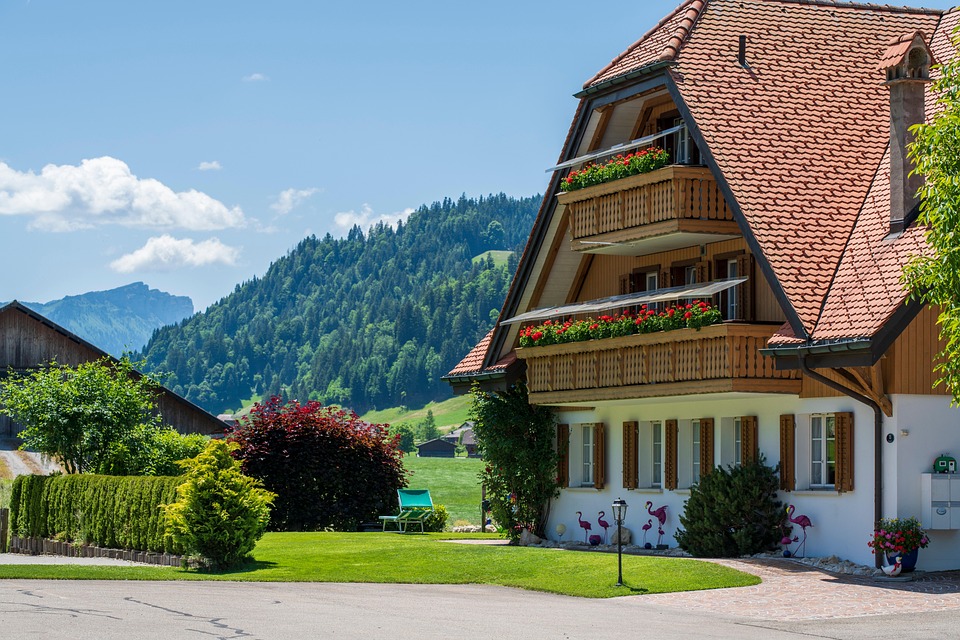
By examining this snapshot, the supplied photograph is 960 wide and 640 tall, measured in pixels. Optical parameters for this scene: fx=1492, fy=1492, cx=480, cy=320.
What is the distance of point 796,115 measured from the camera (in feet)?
94.2

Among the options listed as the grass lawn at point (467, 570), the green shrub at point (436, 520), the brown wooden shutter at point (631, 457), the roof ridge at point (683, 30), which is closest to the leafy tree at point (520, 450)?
the brown wooden shutter at point (631, 457)

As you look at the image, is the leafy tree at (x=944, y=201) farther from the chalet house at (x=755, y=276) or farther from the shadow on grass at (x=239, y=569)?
the shadow on grass at (x=239, y=569)

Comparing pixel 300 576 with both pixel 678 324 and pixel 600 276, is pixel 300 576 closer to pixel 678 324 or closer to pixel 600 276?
pixel 678 324

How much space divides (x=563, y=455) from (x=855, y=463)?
10.1m

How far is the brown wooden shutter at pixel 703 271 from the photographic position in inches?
1155

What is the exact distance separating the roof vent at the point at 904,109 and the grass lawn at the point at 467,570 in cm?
696

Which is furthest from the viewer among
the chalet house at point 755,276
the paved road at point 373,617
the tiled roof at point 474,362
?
the tiled roof at point 474,362

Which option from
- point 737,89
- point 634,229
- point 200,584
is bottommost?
point 200,584

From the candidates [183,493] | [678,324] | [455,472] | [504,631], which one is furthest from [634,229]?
[455,472]

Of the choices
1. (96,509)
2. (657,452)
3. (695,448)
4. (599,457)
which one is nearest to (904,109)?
(695,448)

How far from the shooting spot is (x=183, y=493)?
24.1 metres

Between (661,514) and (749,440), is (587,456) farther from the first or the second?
(749,440)

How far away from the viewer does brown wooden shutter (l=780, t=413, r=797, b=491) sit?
26.4 m

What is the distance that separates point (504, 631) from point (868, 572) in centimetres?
998
